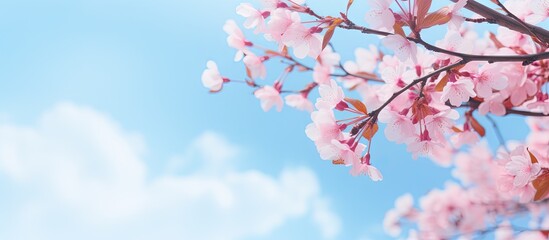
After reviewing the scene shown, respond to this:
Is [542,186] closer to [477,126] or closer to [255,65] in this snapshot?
[477,126]

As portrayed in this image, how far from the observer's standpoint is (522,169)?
1536mm

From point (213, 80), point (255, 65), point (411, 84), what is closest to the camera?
point (411, 84)

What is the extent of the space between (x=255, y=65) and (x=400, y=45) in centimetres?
91

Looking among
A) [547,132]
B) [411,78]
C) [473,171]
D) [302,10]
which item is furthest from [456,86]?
[473,171]

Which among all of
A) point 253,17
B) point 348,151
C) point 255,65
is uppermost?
point 255,65

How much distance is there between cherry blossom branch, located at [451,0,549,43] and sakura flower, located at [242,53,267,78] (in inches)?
35.9

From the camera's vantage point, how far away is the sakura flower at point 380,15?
1.20 meters

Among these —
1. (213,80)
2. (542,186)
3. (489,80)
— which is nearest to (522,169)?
(542,186)

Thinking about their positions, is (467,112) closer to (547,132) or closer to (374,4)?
(374,4)

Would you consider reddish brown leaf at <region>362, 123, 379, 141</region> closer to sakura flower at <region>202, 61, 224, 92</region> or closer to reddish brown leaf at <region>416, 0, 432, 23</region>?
reddish brown leaf at <region>416, 0, 432, 23</region>

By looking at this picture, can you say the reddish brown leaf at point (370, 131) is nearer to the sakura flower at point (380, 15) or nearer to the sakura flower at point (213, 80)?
the sakura flower at point (380, 15)

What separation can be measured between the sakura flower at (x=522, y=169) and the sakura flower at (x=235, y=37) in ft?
3.38

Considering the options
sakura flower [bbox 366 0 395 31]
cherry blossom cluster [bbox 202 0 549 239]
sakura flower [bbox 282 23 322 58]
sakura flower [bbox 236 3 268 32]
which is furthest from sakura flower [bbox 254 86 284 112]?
sakura flower [bbox 366 0 395 31]

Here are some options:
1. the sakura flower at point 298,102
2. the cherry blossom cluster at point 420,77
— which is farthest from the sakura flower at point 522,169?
the sakura flower at point 298,102
